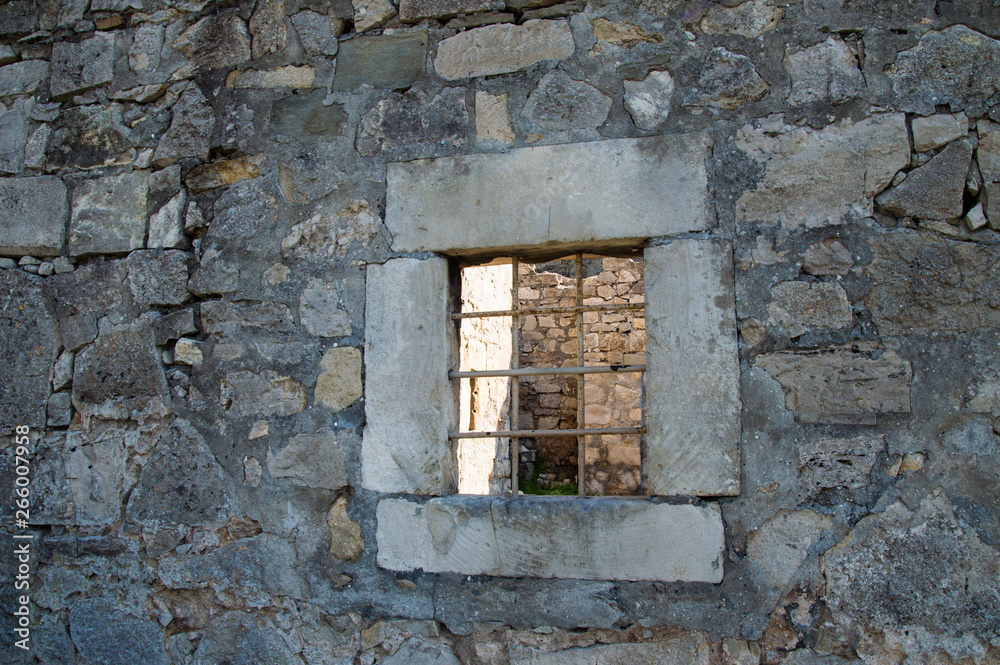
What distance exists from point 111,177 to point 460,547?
6.61ft

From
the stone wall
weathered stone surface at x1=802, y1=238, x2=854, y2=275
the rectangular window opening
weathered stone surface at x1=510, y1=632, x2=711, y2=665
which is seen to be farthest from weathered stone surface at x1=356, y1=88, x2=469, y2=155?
the rectangular window opening

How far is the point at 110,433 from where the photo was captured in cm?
253

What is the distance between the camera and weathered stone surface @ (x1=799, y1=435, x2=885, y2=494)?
195 cm

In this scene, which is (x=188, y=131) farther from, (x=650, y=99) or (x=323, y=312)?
(x=650, y=99)

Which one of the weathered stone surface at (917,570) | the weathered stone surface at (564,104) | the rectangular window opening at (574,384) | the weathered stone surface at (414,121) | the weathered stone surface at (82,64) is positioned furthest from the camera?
the rectangular window opening at (574,384)

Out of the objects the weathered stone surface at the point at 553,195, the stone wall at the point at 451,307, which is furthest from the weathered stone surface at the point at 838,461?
the weathered stone surface at the point at 553,195

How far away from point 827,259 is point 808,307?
159mm

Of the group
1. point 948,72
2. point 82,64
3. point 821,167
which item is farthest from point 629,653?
point 82,64

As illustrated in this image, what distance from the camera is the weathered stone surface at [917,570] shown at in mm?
1866

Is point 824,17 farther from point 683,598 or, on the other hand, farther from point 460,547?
point 460,547

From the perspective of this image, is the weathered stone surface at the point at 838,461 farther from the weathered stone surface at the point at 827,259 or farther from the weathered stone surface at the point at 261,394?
the weathered stone surface at the point at 261,394

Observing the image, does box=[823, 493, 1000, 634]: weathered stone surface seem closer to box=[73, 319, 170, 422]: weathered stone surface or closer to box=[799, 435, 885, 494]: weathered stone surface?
box=[799, 435, 885, 494]: weathered stone surface

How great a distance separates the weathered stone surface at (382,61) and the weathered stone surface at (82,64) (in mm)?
1039

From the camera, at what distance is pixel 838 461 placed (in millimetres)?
1967
